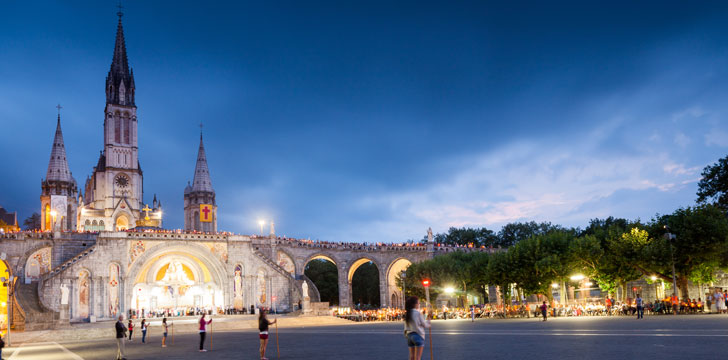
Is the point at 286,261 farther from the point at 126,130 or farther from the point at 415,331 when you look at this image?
the point at 415,331

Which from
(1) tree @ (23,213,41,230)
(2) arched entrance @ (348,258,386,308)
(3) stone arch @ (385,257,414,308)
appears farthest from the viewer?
(1) tree @ (23,213,41,230)

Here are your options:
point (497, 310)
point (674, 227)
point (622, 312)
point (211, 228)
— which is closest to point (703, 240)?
point (674, 227)

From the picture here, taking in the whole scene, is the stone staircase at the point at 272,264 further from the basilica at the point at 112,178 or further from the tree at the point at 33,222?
the tree at the point at 33,222

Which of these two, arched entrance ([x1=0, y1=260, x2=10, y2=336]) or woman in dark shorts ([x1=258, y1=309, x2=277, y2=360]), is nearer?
woman in dark shorts ([x1=258, y1=309, x2=277, y2=360])

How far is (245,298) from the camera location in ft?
178

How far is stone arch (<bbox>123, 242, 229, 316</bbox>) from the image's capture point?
166 ft

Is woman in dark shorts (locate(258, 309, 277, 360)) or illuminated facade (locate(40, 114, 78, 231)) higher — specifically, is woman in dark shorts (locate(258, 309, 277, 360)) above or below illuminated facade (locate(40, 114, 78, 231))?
below

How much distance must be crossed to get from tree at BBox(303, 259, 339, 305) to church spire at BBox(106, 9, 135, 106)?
35.6m

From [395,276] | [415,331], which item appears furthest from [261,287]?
[415,331]

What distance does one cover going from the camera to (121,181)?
80250 mm

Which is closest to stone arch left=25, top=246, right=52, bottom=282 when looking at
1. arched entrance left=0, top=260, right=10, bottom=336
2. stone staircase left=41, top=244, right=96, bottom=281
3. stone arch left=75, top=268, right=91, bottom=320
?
arched entrance left=0, top=260, right=10, bottom=336

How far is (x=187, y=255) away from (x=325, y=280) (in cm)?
3191

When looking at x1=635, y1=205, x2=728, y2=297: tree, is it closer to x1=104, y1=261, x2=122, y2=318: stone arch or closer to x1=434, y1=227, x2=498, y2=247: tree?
x1=104, y1=261, x2=122, y2=318: stone arch

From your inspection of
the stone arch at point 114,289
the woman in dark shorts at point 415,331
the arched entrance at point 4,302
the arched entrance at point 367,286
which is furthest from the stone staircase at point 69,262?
the woman in dark shorts at point 415,331
